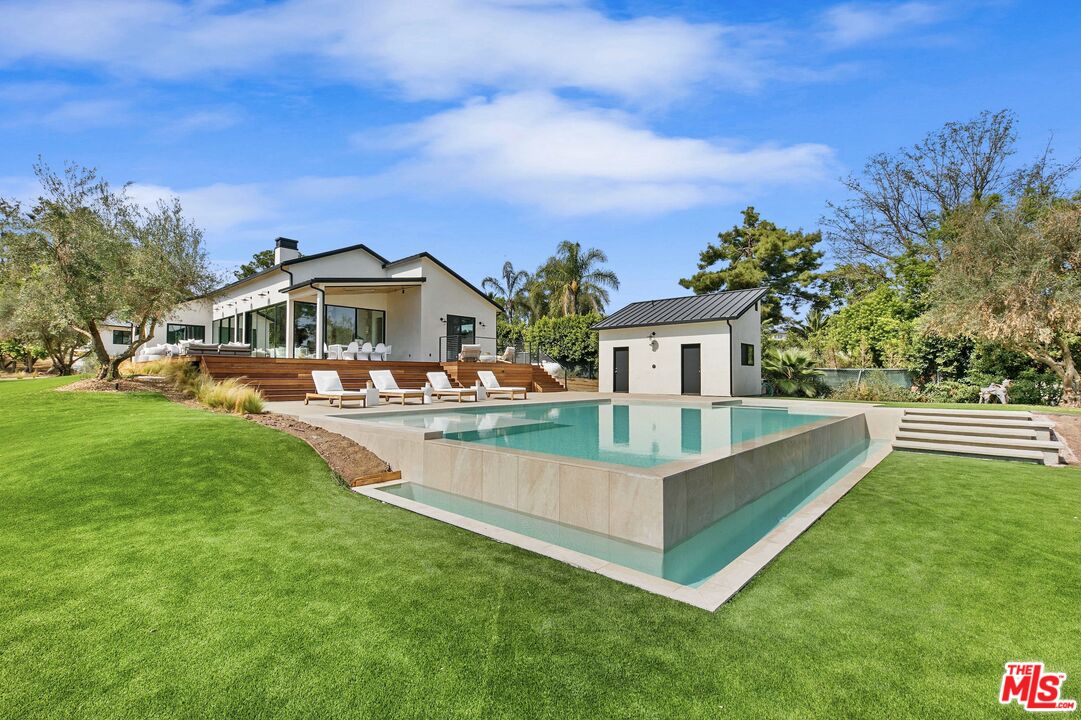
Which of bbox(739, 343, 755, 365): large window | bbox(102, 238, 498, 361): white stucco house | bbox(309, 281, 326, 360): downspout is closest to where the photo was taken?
bbox(309, 281, 326, 360): downspout

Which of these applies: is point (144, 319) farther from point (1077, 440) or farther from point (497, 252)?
point (497, 252)

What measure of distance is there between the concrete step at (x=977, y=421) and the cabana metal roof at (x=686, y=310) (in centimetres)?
770

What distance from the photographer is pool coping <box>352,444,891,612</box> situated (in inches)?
136

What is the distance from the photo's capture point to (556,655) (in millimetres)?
2693

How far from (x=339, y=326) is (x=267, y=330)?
129 inches

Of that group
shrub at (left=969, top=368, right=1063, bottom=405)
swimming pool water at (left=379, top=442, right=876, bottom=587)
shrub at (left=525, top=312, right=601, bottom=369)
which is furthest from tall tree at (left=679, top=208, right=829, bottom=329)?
swimming pool water at (left=379, top=442, right=876, bottom=587)

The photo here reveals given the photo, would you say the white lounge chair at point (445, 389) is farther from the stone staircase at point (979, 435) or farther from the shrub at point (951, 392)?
the shrub at point (951, 392)

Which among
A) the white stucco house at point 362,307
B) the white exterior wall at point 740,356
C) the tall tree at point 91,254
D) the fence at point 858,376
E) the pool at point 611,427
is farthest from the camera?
the white stucco house at point 362,307

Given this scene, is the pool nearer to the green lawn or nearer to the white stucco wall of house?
the green lawn

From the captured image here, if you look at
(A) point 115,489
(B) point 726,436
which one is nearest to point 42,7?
(A) point 115,489

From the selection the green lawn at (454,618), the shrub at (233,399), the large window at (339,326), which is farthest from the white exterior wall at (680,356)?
the shrub at (233,399)

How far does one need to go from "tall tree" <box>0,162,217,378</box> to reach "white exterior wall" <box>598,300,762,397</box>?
49.8 feet

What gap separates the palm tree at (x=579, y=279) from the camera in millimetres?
36031

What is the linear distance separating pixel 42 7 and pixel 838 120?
18.3 metres
